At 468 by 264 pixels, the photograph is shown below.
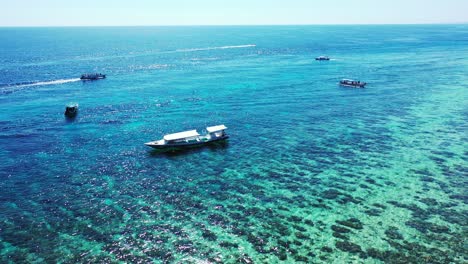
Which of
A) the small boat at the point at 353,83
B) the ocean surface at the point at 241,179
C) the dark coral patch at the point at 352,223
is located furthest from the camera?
the small boat at the point at 353,83

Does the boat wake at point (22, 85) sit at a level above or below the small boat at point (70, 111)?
above

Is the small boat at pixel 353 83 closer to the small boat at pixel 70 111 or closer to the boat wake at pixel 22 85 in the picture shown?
the small boat at pixel 70 111

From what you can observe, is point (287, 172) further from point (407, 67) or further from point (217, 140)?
point (407, 67)

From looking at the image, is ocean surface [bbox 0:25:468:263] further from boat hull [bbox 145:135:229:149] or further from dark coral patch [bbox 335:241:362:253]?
boat hull [bbox 145:135:229:149]

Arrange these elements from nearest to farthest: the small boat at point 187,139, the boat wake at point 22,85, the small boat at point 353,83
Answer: the small boat at point 187,139 < the boat wake at point 22,85 < the small boat at point 353,83

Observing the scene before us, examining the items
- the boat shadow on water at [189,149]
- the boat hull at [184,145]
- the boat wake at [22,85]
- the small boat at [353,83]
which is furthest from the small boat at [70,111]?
the small boat at [353,83]

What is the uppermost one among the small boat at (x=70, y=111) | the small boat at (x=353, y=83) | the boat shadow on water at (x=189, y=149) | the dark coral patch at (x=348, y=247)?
the small boat at (x=353, y=83)

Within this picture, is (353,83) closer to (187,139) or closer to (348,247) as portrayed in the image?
(187,139)

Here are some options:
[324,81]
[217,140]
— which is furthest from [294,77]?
[217,140]
